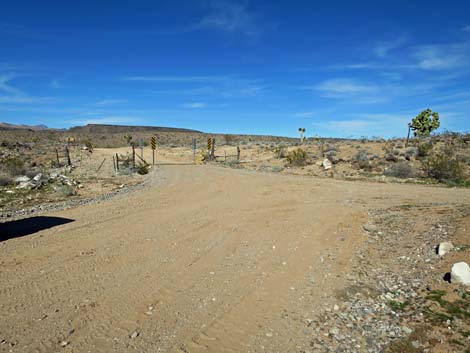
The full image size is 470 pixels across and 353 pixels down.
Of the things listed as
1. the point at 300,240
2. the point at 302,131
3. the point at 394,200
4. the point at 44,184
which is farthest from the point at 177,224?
the point at 302,131

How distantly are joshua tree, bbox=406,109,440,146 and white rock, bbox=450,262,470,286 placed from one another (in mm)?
49227

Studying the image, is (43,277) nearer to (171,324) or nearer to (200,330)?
(171,324)

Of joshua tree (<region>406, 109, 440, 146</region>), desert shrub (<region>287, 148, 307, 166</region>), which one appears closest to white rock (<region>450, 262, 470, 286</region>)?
desert shrub (<region>287, 148, 307, 166</region>)

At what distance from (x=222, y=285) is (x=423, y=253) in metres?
4.22

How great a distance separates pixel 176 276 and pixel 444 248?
5.21 metres

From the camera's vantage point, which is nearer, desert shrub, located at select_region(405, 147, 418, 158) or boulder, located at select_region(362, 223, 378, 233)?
boulder, located at select_region(362, 223, 378, 233)

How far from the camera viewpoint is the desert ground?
14.5 ft

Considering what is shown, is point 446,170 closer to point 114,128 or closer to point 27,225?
point 27,225

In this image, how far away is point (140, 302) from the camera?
208 inches

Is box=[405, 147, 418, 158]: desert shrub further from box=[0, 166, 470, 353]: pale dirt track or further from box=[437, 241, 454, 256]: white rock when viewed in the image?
box=[437, 241, 454, 256]: white rock

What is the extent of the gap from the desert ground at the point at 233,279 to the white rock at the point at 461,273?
0.12m

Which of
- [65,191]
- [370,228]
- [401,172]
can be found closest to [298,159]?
[401,172]

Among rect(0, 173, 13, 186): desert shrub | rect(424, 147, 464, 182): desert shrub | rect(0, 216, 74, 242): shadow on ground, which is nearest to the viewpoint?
rect(0, 216, 74, 242): shadow on ground

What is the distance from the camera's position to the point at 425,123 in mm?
49719
